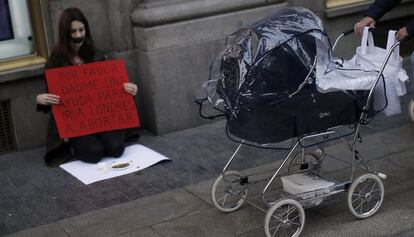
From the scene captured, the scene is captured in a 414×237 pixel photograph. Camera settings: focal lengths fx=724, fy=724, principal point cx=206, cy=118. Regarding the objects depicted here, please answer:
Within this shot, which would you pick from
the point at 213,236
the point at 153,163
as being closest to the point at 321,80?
the point at 213,236

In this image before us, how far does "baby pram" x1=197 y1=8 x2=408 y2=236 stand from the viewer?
4594 mm

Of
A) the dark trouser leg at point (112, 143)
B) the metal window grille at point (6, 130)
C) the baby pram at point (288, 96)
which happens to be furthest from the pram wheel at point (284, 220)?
the metal window grille at point (6, 130)

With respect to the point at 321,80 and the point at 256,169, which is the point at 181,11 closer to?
the point at 256,169

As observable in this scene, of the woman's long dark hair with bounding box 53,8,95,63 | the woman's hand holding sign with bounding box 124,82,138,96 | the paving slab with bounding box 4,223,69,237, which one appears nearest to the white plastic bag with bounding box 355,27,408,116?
the woman's hand holding sign with bounding box 124,82,138,96

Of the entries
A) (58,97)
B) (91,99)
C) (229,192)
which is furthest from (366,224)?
(58,97)

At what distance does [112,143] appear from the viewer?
6.46 m

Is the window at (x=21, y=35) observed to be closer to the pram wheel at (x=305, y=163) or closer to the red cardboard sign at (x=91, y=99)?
the red cardboard sign at (x=91, y=99)

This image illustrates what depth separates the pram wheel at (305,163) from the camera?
5.33 meters

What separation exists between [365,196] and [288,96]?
97 centimetres

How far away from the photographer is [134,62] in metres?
7.15

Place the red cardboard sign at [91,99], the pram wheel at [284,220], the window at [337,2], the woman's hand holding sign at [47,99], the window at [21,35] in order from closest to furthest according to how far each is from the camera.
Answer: the pram wheel at [284,220] < the woman's hand holding sign at [47,99] < the red cardboard sign at [91,99] < the window at [21,35] < the window at [337,2]

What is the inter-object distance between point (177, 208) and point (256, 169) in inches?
38.4

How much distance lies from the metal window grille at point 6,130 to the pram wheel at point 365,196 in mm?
3424

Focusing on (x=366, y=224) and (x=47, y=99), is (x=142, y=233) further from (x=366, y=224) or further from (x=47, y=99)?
(x=47, y=99)
